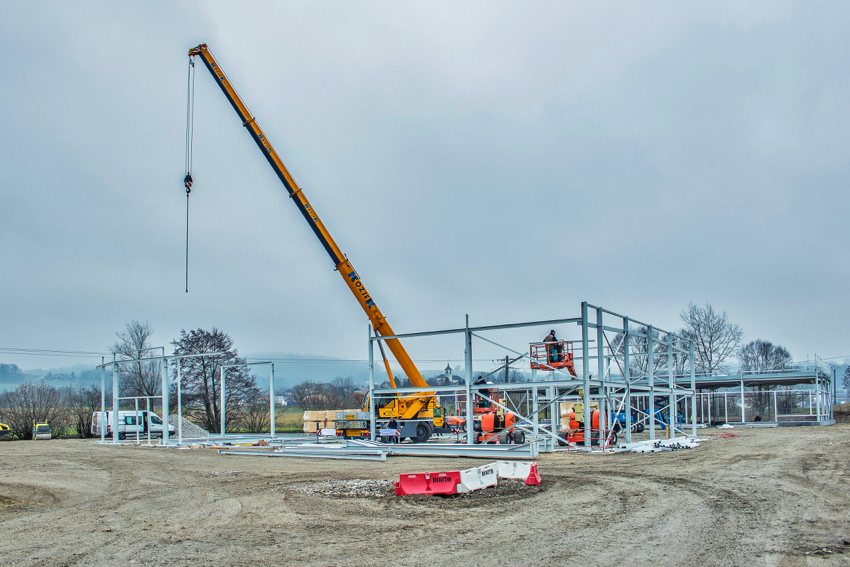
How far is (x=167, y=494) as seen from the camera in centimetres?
1146

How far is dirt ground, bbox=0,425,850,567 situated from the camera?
6473 millimetres

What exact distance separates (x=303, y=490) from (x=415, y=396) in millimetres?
12453

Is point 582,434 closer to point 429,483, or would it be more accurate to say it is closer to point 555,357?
point 555,357

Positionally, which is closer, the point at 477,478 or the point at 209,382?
the point at 477,478

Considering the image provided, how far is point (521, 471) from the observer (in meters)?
11.4

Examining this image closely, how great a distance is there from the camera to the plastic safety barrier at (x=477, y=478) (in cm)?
1012

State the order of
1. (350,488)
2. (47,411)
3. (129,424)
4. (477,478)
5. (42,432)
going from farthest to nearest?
(47,411) < (42,432) < (129,424) < (350,488) < (477,478)

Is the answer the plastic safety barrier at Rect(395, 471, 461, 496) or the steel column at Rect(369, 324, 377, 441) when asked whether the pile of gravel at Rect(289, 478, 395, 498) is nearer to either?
the plastic safety barrier at Rect(395, 471, 461, 496)

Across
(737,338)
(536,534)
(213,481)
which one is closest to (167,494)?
(213,481)

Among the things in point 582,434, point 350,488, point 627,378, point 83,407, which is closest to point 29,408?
point 83,407

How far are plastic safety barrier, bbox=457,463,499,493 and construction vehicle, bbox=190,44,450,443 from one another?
1244 centimetres

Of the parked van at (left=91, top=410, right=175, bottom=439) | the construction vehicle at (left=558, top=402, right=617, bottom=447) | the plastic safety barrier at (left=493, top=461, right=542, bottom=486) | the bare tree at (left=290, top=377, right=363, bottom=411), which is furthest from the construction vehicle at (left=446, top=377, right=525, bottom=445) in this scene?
the bare tree at (left=290, top=377, right=363, bottom=411)

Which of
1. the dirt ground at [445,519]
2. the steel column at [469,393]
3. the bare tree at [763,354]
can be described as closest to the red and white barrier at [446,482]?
the dirt ground at [445,519]

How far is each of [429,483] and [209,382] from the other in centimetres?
4041
